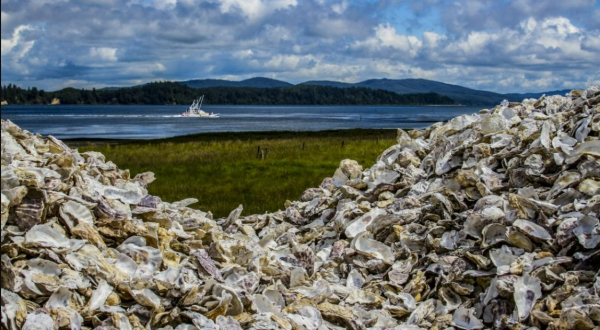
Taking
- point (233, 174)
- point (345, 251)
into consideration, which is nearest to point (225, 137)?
point (233, 174)

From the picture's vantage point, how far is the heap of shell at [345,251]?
4973 millimetres

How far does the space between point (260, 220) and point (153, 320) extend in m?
4.97

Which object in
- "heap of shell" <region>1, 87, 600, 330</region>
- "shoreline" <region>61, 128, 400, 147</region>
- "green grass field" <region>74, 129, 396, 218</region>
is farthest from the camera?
"shoreline" <region>61, 128, 400, 147</region>

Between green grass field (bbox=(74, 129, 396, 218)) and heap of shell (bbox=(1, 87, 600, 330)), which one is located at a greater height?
heap of shell (bbox=(1, 87, 600, 330))

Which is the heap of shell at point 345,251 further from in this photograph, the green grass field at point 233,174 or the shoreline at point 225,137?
the shoreline at point 225,137

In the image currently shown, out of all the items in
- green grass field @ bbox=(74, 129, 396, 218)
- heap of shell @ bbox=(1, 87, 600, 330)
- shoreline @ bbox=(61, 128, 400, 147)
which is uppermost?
heap of shell @ bbox=(1, 87, 600, 330)

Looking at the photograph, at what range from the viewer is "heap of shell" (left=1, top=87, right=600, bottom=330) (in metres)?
4.97

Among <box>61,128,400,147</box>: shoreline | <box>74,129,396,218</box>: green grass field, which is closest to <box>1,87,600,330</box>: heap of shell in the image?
<box>74,129,396,218</box>: green grass field

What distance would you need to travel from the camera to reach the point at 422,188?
8500mm

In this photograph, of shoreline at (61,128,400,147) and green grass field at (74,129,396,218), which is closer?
green grass field at (74,129,396,218)

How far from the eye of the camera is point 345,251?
290 inches

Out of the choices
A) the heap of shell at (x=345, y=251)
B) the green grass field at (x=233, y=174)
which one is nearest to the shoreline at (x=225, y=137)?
the green grass field at (x=233, y=174)

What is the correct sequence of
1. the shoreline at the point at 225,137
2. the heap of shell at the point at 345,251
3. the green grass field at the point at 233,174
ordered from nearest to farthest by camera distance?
the heap of shell at the point at 345,251, the green grass field at the point at 233,174, the shoreline at the point at 225,137

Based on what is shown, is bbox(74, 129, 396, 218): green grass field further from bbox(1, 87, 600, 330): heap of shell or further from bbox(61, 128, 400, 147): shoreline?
bbox(61, 128, 400, 147): shoreline
